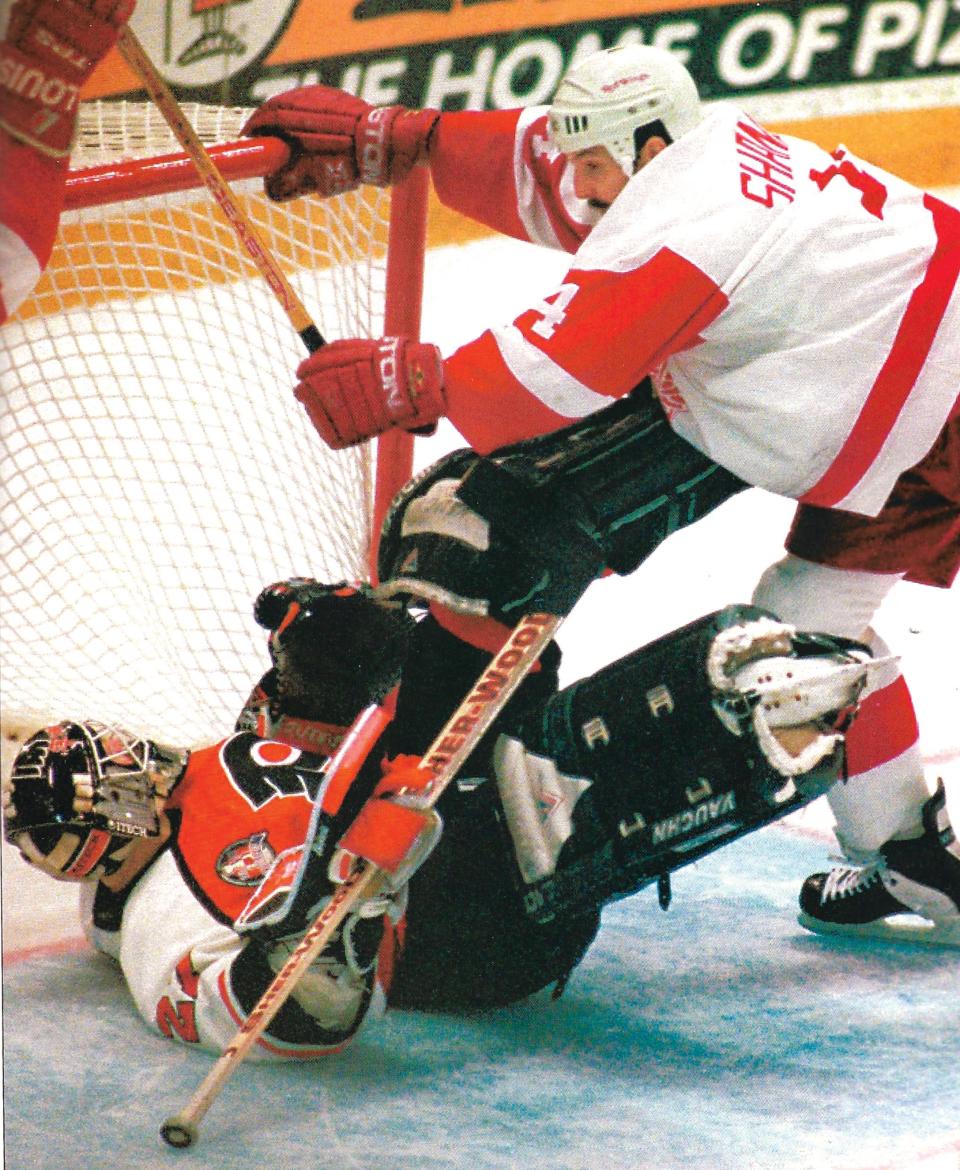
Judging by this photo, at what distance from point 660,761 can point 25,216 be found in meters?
0.64

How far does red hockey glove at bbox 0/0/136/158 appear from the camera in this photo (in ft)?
2.59

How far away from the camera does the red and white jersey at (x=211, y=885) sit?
1.28 meters

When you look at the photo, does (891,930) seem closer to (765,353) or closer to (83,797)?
(765,353)

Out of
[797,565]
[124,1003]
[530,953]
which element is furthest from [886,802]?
[124,1003]

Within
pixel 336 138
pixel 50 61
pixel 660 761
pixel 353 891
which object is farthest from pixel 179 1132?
pixel 336 138

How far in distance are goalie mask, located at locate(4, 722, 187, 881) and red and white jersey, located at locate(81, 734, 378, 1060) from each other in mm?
33

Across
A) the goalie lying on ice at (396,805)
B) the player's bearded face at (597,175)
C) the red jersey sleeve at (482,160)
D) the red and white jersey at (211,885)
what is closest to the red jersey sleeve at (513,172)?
the red jersey sleeve at (482,160)

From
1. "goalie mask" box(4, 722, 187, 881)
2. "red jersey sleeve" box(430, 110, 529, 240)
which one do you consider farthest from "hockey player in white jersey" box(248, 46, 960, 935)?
"goalie mask" box(4, 722, 187, 881)

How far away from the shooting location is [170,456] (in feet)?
6.15

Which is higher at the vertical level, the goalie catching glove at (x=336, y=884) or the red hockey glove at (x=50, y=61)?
the red hockey glove at (x=50, y=61)

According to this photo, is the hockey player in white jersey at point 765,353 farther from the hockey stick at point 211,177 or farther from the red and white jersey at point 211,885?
the red and white jersey at point 211,885

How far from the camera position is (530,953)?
135 cm

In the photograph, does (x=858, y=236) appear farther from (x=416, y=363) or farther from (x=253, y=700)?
(x=253, y=700)

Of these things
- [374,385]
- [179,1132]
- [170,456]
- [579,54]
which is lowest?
[179,1132]
